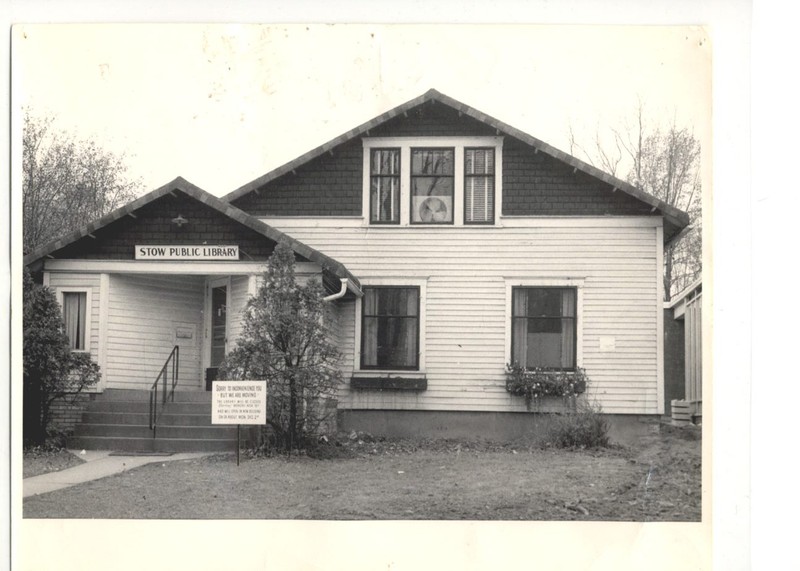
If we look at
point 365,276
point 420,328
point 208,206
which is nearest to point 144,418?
point 208,206

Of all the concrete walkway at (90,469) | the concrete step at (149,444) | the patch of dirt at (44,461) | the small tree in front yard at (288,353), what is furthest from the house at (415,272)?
the patch of dirt at (44,461)

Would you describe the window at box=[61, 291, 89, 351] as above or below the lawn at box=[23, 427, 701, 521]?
above

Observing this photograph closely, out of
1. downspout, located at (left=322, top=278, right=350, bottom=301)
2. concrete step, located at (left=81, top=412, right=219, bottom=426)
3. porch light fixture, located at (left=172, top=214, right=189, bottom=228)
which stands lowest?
concrete step, located at (left=81, top=412, right=219, bottom=426)

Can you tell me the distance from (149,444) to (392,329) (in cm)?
209

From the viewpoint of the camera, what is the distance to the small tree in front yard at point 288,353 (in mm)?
7234

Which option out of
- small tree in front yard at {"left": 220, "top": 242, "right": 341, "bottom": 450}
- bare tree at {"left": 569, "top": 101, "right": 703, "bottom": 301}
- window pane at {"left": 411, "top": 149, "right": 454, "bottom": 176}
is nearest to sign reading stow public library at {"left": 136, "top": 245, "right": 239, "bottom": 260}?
small tree in front yard at {"left": 220, "top": 242, "right": 341, "bottom": 450}

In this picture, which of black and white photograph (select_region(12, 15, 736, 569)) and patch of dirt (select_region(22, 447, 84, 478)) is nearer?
black and white photograph (select_region(12, 15, 736, 569))

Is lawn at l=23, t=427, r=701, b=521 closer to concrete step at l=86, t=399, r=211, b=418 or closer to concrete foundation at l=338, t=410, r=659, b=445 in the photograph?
concrete foundation at l=338, t=410, r=659, b=445

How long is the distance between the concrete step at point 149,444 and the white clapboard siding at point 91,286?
2.05ft

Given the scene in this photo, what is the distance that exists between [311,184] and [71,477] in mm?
2853

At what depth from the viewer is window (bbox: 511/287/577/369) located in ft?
23.8

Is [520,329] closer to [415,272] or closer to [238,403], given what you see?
[415,272]

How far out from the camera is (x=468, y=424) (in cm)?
733

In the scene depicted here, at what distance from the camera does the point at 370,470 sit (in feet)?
23.1
